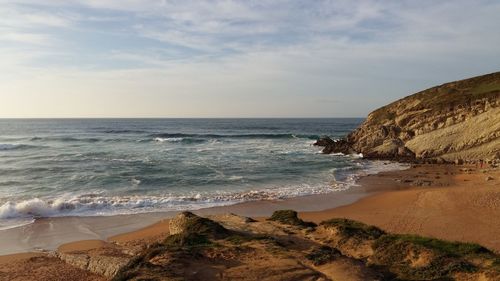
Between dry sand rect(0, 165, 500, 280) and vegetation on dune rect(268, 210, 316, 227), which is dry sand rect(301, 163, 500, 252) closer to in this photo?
dry sand rect(0, 165, 500, 280)

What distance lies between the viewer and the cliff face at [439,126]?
34875mm

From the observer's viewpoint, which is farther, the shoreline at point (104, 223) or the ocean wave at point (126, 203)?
the ocean wave at point (126, 203)

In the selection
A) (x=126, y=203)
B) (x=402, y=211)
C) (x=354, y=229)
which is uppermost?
(x=354, y=229)

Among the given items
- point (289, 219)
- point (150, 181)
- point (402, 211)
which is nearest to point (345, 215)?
point (402, 211)

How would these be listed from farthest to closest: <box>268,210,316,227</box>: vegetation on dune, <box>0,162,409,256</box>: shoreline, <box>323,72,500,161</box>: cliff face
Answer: <box>323,72,500,161</box>: cliff face
<box>0,162,409,256</box>: shoreline
<box>268,210,316,227</box>: vegetation on dune

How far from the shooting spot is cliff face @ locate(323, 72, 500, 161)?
114ft

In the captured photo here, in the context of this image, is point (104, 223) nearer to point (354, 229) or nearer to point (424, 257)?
point (354, 229)

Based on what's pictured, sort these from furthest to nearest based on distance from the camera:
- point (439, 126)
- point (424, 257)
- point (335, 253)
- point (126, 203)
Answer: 1. point (439, 126)
2. point (126, 203)
3. point (335, 253)
4. point (424, 257)

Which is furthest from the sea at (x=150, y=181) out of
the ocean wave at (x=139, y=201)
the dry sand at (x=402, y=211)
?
the dry sand at (x=402, y=211)

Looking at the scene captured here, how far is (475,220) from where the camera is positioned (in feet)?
53.4

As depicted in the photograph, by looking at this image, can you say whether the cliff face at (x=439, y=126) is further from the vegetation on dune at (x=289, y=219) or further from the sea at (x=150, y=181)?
the vegetation on dune at (x=289, y=219)

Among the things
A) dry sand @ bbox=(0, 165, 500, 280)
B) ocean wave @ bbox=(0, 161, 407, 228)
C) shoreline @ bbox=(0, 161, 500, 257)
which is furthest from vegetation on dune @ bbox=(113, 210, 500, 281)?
ocean wave @ bbox=(0, 161, 407, 228)

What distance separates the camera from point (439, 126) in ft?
128

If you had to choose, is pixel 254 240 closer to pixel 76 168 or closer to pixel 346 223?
pixel 346 223
